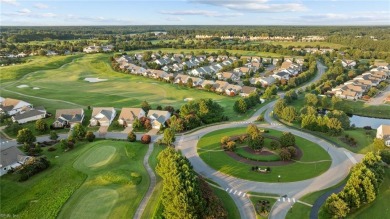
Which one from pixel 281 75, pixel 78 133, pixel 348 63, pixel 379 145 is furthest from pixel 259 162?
pixel 348 63

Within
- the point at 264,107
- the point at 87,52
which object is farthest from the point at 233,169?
the point at 87,52

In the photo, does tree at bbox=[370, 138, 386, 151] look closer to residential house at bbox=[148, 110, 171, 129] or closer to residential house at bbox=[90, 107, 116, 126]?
residential house at bbox=[148, 110, 171, 129]

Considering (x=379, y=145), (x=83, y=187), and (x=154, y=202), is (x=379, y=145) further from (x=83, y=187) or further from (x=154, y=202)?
(x=83, y=187)

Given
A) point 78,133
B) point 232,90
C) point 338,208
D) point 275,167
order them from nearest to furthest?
point 338,208
point 275,167
point 78,133
point 232,90

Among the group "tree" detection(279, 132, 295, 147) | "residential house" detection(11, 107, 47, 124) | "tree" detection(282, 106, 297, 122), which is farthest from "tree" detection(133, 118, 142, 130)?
"tree" detection(282, 106, 297, 122)

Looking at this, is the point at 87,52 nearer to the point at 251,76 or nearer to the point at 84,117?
the point at 251,76

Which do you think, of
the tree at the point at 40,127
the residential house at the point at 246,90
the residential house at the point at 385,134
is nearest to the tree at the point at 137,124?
the tree at the point at 40,127
